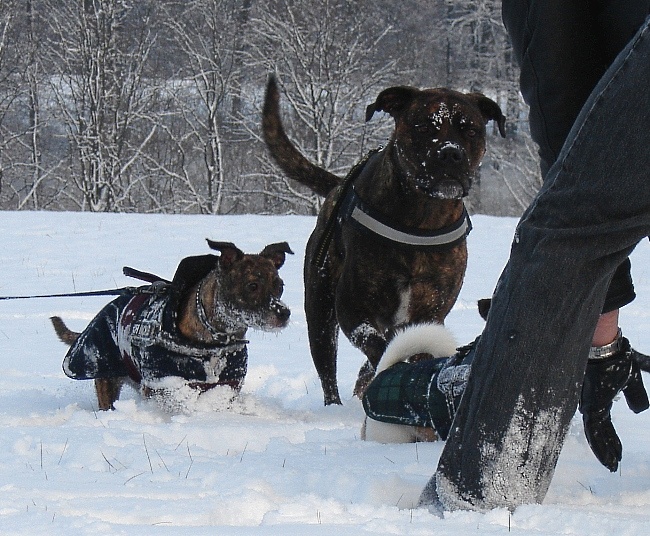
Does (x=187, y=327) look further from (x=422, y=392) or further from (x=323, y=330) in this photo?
(x=422, y=392)

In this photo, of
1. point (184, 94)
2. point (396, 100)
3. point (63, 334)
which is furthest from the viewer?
point (184, 94)

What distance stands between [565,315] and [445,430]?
3.45 ft

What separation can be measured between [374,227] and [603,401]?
1.91 m

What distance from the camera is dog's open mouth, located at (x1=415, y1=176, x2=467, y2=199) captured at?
13.1 ft

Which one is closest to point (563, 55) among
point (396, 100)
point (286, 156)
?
point (396, 100)

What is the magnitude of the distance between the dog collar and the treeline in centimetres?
2097

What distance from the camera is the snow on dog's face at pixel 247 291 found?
4520 mm

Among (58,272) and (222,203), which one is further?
(222,203)

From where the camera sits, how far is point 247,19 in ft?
87.4

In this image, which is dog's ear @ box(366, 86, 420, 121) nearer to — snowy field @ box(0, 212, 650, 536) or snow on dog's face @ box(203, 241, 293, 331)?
snow on dog's face @ box(203, 241, 293, 331)

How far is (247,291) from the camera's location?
4594 mm

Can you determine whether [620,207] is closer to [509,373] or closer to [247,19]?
[509,373]

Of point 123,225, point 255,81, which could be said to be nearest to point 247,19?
point 255,81

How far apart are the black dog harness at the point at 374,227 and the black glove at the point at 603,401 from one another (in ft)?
5.90
